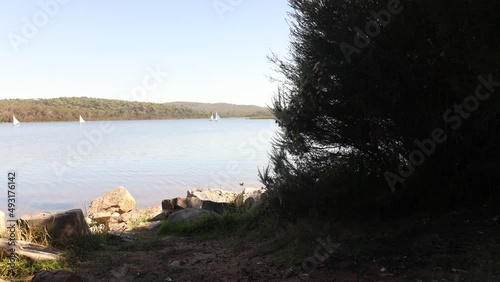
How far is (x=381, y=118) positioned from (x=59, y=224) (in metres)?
6.11

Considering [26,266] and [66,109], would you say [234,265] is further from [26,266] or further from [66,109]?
[66,109]

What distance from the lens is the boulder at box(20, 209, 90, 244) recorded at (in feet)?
24.3

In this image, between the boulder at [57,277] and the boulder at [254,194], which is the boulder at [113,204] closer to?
the boulder at [254,194]

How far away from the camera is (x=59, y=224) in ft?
24.5

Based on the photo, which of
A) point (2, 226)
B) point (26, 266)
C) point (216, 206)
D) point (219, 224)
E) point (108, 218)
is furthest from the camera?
point (108, 218)

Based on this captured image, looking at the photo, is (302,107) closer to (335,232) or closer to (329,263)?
(335,232)

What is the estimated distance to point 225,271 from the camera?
5844 millimetres

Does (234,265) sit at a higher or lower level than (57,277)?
lower

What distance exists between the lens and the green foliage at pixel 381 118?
5.95 meters

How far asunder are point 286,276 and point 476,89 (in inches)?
144

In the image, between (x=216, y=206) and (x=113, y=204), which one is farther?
(x=113, y=204)

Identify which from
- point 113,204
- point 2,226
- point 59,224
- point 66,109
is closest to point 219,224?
point 59,224

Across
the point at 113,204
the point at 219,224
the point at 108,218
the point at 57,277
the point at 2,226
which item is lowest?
the point at 113,204

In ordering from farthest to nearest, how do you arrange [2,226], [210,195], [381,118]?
[210,195], [2,226], [381,118]
